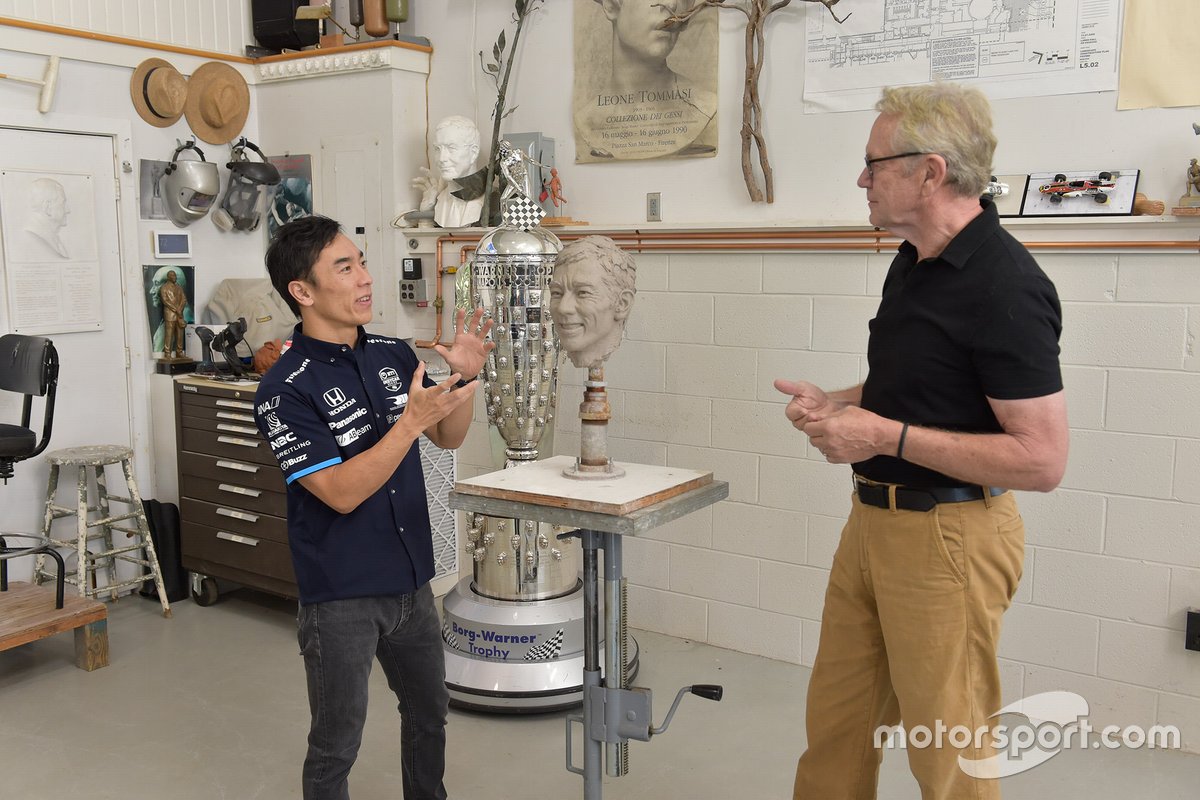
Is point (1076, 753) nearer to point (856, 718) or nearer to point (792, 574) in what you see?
point (792, 574)

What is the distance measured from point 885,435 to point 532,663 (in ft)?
5.97

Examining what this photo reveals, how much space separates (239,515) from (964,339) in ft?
10.6

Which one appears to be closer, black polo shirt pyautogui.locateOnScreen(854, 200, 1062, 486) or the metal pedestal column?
black polo shirt pyautogui.locateOnScreen(854, 200, 1062, 486)

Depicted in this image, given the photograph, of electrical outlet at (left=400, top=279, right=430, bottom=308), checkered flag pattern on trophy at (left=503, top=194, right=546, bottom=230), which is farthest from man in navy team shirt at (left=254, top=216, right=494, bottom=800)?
electrical outlet at (left=400, top=279, right=430, bottom=308)

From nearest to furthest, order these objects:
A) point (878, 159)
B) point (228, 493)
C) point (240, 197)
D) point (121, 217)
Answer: point (878, 159), point (228, 493), point (121, 217), point (240, 197)

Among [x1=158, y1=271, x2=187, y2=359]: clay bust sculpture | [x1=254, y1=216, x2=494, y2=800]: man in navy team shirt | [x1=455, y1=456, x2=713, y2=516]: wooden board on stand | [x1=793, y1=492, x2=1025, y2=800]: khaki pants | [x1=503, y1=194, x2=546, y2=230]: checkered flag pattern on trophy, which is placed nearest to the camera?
[x1=793, y1=492, x2=1025, y2=800]: khaki pants

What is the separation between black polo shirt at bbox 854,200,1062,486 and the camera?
5.97 ft

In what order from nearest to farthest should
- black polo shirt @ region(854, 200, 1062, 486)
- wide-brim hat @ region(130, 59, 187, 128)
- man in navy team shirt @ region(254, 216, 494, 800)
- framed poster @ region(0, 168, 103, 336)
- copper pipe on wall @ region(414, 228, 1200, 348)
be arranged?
black polo shirt @ region(854, 200, 1062, 486) → man in navy team shirt @ region(254, 216, 494, 800) → copper pipe on wall @ region(414, 228, 1200, 348) → framed poster @ region(0, 168, 103, 336) → wide-brim hat @ region(130, 59, 187, 128)

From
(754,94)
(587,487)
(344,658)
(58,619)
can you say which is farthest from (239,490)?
(754,94)

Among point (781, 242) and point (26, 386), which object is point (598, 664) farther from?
point (26, 386)

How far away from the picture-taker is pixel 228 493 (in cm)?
433

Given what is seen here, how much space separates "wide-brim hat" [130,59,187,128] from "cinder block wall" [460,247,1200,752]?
1.90 meters

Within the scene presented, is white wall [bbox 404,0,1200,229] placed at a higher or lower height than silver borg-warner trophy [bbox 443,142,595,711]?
higher

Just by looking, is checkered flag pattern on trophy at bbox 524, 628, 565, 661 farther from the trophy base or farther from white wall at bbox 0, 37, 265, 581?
white wall at bbox 0, 37, 265, 581
